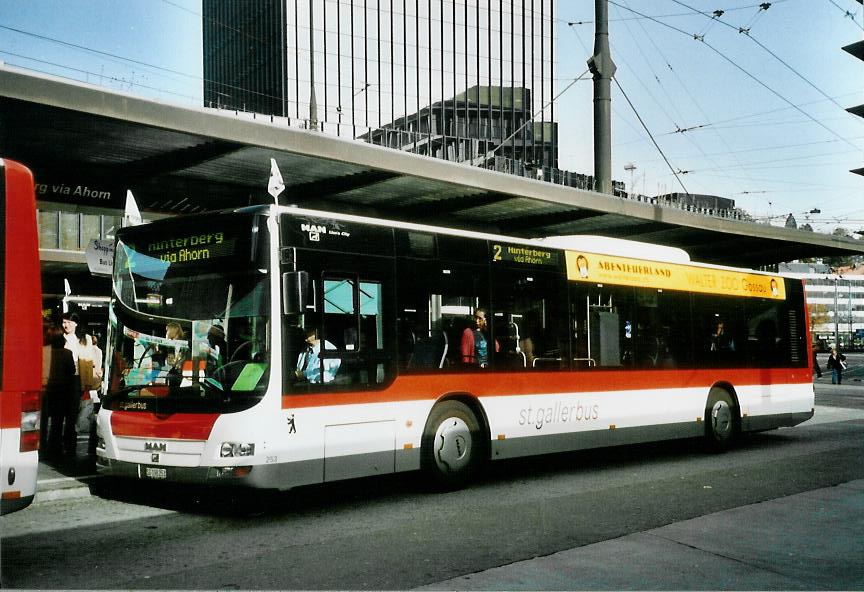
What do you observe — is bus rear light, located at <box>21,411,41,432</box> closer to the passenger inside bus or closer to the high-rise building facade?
the passenger inside bus

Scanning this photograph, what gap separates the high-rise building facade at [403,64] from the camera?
60.4 m

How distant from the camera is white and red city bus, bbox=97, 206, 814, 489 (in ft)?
25.9

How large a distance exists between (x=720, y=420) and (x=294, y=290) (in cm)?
832

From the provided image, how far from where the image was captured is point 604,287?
1191cm

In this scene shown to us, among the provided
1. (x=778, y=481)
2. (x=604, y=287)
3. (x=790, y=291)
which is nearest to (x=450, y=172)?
(x=604, y=287)

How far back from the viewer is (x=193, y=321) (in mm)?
8039

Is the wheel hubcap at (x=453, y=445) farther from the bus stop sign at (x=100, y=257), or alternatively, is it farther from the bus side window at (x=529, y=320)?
the bus stop sign at (x=100, y=257)

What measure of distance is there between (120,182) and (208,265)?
722 cm

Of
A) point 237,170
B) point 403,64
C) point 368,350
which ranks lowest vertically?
point 368,350

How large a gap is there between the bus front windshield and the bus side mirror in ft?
0.58

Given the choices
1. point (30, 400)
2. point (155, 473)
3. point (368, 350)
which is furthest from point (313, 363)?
point (30, 400)

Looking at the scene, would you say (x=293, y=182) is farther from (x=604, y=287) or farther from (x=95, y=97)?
(x=604, y=287)

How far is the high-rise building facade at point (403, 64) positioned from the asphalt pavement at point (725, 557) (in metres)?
50.0

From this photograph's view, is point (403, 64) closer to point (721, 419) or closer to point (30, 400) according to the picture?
point (721, 419)
